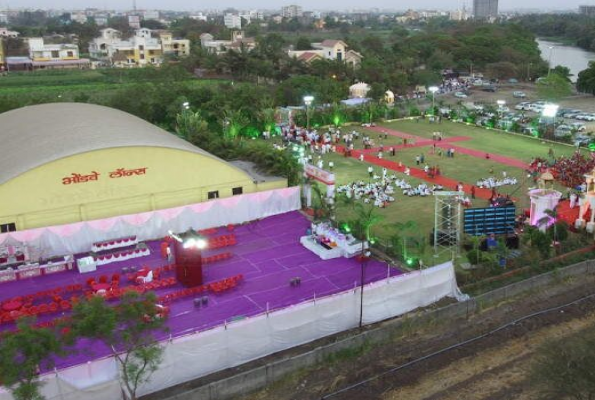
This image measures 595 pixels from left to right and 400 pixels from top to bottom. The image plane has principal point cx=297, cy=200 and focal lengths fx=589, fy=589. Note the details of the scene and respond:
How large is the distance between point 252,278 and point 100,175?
24.7ft

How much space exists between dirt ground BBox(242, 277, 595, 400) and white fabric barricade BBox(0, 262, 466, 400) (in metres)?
1.09

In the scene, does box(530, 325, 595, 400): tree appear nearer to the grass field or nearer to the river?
the grass field

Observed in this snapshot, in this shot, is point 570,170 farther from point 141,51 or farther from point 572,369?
point 141,51

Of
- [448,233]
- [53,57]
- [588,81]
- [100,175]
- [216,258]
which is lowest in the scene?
[216,258]

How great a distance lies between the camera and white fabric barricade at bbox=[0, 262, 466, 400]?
41.4 feet

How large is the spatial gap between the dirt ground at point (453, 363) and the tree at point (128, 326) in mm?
2671

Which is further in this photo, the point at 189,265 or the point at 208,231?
the point at 208,231

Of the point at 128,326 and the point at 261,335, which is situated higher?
the point at 128,326

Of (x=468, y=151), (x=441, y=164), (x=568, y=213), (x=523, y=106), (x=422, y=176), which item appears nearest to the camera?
(x=568, y=213)

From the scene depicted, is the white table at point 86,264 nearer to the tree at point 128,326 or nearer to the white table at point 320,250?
the white table at point 320,250

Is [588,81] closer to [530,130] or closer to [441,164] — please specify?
[530,130]

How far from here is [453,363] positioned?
14.7m

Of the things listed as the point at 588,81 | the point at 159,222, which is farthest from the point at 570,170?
the point at 588,81

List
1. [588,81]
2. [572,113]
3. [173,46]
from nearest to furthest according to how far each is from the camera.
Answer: [572,113], [588,81], [173,46]
